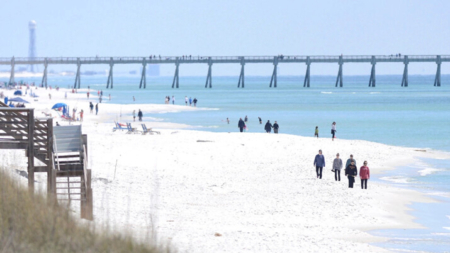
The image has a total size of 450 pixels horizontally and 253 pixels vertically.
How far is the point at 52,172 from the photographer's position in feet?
38.6

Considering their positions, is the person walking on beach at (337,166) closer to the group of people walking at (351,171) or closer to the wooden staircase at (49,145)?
the group of people walking at (351,171)

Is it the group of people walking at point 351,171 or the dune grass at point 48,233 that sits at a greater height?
the dune grass at point 48,233

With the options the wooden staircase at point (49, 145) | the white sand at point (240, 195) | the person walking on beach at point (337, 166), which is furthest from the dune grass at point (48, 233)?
the person walking on beach at point (337, 166)

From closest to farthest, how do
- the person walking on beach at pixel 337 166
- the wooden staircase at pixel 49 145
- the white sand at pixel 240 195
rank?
the wooden staircase at pixel 49 145, the white sand at pixel 240 195, the person walking on beach at pixel 337 166

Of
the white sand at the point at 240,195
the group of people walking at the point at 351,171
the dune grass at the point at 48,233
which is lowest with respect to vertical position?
the white sand at the point at 240,195

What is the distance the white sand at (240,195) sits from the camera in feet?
40.4

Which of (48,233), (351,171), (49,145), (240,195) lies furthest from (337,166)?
(48,233)

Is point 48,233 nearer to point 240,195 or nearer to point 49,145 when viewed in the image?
point 49,145

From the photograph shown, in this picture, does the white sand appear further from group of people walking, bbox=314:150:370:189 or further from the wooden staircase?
the wooden staircase

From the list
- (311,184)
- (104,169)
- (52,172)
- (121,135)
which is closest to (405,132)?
(121,135)

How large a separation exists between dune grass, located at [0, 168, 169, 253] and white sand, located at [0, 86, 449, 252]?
0.39 metres

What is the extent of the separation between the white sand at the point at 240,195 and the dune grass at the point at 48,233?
0.39 metres

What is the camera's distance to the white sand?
12.3 m

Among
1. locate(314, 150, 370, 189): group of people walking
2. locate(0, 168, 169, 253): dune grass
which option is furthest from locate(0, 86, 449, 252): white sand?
locate(0, 168, 169, 253): dune grass
